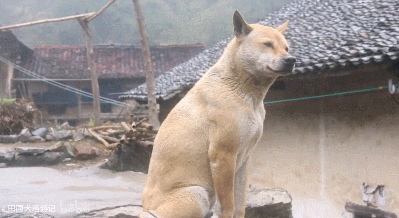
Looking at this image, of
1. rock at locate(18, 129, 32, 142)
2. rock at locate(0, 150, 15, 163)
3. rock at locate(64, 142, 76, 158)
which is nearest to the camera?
rock at locate(0, 150, 15, 163)

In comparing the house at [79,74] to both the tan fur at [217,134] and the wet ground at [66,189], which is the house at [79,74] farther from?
the tan fur at [217,134]

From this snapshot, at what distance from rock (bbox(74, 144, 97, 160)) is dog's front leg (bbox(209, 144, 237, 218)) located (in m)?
9.70

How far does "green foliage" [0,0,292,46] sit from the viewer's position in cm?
3847

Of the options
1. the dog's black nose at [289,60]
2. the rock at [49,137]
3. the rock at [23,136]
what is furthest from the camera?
the rock at [49,137]

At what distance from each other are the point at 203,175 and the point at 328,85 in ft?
16.1

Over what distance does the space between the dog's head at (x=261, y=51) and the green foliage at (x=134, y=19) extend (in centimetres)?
3419

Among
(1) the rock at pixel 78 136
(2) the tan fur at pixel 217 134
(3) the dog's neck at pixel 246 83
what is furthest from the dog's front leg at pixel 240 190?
(1) the rock at pixel 78 136

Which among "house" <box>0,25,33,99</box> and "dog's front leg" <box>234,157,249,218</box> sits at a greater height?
"house" <box>0,25,33,99</box>

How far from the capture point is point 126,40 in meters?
38.1

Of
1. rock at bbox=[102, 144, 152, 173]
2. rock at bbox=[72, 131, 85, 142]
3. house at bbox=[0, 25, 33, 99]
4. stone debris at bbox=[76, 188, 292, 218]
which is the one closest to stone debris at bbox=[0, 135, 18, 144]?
rock at bbox=[72, 131, 85, 142]

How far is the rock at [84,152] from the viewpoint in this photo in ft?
39.4

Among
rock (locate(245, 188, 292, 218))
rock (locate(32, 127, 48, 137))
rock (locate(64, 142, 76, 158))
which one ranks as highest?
rock (locate(245, 188, 292, 218))

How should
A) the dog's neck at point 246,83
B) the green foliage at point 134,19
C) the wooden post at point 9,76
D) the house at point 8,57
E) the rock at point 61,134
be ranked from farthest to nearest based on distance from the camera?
the green foliage at point 134,19
the wooden post at point 9,76
the house at point 8,57
the rock at point 61,134
the dog's neck at point 246,83

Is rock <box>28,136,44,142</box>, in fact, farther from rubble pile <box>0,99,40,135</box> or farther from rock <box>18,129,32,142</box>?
rubble pile <box>0,99,40,135</box>
